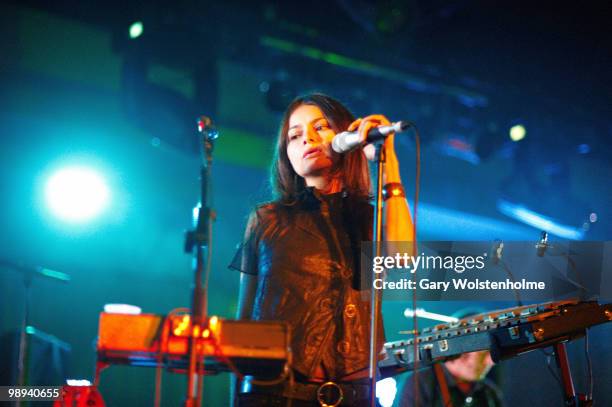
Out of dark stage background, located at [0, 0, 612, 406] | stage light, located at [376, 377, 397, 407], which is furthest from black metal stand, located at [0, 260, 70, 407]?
stage light, located at [376, 377, 397, 407]

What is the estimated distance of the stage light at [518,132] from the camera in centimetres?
715

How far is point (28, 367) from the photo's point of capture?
5285 mm

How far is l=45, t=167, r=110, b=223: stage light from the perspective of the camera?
669cm

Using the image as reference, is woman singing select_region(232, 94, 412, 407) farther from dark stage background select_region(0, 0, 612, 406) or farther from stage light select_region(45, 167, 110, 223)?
stage light select_region(45, 167, 110, 223)

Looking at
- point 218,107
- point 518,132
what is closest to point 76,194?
point 218,107

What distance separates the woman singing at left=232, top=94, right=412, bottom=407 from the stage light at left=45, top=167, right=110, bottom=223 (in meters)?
4.21

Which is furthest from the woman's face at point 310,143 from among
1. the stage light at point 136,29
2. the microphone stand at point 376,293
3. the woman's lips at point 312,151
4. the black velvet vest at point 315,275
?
the stage light at point 136,29

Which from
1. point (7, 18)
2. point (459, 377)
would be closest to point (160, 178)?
point (7, 18)

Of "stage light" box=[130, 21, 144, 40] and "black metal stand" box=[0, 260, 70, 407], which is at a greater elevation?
"stage light" box=[130, 21, 144, 40]

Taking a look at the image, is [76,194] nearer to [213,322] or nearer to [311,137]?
[311,137]

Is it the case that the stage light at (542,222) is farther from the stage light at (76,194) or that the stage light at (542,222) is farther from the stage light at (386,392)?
the stage light at (76,194)

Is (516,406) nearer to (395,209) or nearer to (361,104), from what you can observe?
(395,209)

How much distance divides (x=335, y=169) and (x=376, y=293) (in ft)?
3.09

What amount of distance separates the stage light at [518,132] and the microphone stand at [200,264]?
17.8 feet
